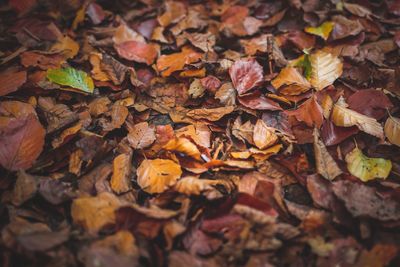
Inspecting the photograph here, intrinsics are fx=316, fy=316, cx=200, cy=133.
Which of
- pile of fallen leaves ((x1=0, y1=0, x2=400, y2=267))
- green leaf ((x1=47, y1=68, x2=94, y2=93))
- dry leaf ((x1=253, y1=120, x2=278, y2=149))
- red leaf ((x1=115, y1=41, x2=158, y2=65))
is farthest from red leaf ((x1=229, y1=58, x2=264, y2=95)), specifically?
green leaf ((x1=47, y1=68, x2=94, y2=93))

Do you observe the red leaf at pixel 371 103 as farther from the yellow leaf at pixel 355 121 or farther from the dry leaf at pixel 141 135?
the dry leaf at pixel 141 135

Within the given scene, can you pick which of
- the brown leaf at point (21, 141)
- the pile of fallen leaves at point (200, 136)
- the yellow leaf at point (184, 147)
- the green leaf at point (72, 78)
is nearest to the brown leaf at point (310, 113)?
the pile of fallen leaves at point (200, 136)

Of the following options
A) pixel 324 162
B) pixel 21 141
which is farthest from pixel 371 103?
pixel 21 141

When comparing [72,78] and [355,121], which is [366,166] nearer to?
[355,121]

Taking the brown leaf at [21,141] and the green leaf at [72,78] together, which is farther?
the green leaf at [72,78]

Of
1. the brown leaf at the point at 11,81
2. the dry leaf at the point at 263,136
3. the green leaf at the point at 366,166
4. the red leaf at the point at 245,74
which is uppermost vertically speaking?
the brown leaf at the point at 11,81

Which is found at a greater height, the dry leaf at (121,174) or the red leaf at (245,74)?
the red leaf at (245,74)
